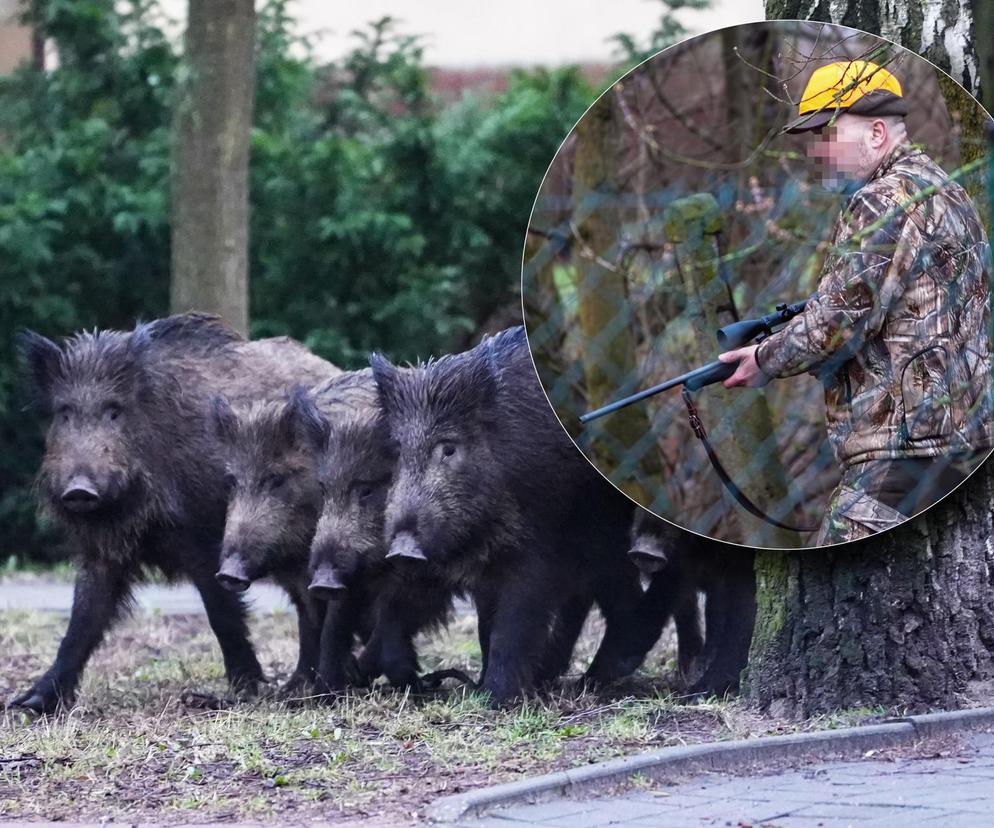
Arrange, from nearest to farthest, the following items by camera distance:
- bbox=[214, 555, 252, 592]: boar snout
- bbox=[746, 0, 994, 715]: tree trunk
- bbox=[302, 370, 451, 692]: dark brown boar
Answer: bbox=[746, 0, 994, 715]: tree trunk, bbox=[302, 370, 451, 692]: dark brown boar, bbox=[214, 555, 252, 592]: boar snout

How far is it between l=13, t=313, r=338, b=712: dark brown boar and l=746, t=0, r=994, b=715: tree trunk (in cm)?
302

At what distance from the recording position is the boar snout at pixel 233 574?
7430 millimetres

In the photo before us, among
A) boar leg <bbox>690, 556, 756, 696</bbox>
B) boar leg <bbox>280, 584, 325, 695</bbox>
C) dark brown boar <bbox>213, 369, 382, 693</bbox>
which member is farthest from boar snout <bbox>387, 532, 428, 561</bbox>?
boar leg <bbox>690, 556, 756, 696</bbox>

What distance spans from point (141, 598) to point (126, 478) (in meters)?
4.93

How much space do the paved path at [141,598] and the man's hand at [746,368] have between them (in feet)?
19.4

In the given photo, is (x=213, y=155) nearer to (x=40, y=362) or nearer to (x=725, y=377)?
(x=40, y=362)

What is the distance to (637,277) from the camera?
258 inches

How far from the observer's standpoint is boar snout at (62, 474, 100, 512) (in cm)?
771

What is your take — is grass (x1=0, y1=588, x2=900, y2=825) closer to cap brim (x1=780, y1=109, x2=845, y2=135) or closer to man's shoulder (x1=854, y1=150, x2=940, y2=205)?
man's shoulder (x1=854, y1=150, x2=940, y2=205)

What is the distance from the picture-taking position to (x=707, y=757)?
17.8ft

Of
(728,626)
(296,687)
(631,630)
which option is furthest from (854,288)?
(296,687)

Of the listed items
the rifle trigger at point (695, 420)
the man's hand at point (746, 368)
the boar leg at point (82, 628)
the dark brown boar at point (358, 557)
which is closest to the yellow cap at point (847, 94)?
the man's hand at point (746, 368)

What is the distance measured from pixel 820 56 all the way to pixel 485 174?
8204 millimetres

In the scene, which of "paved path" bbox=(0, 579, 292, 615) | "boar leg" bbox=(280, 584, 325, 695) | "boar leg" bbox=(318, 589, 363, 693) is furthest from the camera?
"paved path" bbox=(0, 579, 292, 615)
